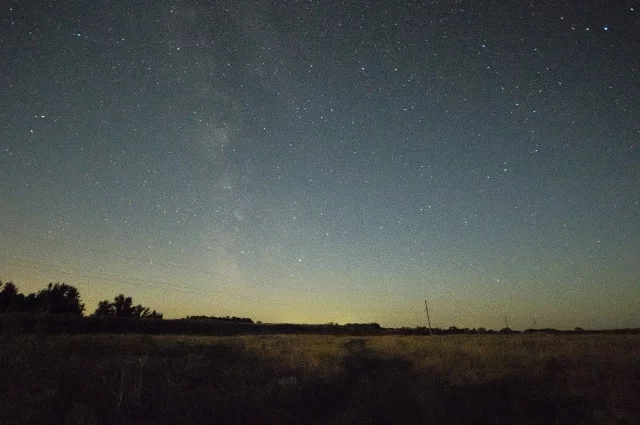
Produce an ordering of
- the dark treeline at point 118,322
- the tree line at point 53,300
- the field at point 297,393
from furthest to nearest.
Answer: the tree line at point 53,300 < the dark treeline at point 118,322 < the field at point 297,393

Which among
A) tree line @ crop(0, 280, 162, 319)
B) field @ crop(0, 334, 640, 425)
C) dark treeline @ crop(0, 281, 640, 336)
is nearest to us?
field @ crop(0, 334, 640, 425)

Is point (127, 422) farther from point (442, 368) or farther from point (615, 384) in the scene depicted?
point (615, 384)

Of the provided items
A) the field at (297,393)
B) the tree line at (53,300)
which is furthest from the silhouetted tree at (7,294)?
the field at (297,393)

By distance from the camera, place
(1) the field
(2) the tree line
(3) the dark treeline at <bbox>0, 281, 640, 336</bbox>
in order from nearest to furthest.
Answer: (1) the field < (3) the dark treeline at <bbox>0, 281, 640, 336</bbox> < (2) the tree line

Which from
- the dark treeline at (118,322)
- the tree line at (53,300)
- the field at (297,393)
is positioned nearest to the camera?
the field at (297,393)

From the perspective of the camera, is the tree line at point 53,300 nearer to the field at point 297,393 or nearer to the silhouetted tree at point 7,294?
the silhouetted tree at point 7,294

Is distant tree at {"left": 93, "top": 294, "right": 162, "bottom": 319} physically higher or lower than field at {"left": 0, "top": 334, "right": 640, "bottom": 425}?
higher

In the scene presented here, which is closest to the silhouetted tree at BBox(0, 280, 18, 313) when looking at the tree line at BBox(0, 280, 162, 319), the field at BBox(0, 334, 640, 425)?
the tree line at BBox(0, 280, 162, 319)

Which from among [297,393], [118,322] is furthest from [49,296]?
[297,393]

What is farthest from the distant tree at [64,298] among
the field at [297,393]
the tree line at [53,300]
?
the field at [297,393]

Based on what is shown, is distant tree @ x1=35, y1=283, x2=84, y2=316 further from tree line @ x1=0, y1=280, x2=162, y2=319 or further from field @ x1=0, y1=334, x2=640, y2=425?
field @ x1=0, y1=334, x2=640, y2=425

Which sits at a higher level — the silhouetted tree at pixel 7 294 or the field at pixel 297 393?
the silhouetted tree at pixel 7 294

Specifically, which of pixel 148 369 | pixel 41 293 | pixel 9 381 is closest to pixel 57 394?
pixel 9 381

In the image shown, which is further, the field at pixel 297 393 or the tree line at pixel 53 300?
the tree line at pixel 53 300
